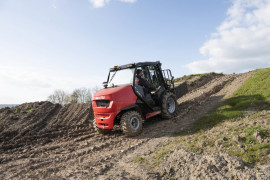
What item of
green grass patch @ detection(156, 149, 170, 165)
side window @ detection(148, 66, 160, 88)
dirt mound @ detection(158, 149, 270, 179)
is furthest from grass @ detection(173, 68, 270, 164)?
side window @ detection(148, 66, 160, 88)

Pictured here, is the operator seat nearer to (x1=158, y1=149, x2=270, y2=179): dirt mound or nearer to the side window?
the side window

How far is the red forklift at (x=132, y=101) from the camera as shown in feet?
22.6

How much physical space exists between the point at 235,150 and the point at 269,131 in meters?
1.19

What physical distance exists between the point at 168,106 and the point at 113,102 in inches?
126

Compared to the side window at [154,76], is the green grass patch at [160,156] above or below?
below

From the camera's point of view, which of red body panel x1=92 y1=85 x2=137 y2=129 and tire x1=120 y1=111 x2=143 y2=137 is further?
tire x1=120 y1=111 x2=143 y2=137

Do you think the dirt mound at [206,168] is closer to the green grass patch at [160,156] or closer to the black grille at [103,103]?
the green grass patch at [160,156]

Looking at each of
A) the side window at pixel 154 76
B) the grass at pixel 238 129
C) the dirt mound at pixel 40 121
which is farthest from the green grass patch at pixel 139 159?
the dirt mound at pixel 40 121

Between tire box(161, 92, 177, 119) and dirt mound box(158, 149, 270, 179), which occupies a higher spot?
tire box(161, 92, 177, 119)

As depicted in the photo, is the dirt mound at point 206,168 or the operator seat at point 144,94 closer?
the dirt mound at point 206,168

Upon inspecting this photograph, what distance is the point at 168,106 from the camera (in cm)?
895

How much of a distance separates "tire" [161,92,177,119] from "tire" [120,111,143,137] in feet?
5.18

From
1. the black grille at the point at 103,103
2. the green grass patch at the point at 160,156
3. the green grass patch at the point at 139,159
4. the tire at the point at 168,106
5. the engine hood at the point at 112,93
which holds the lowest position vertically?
the green grass patch at the point at 139,159

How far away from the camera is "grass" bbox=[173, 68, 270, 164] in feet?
13.9
